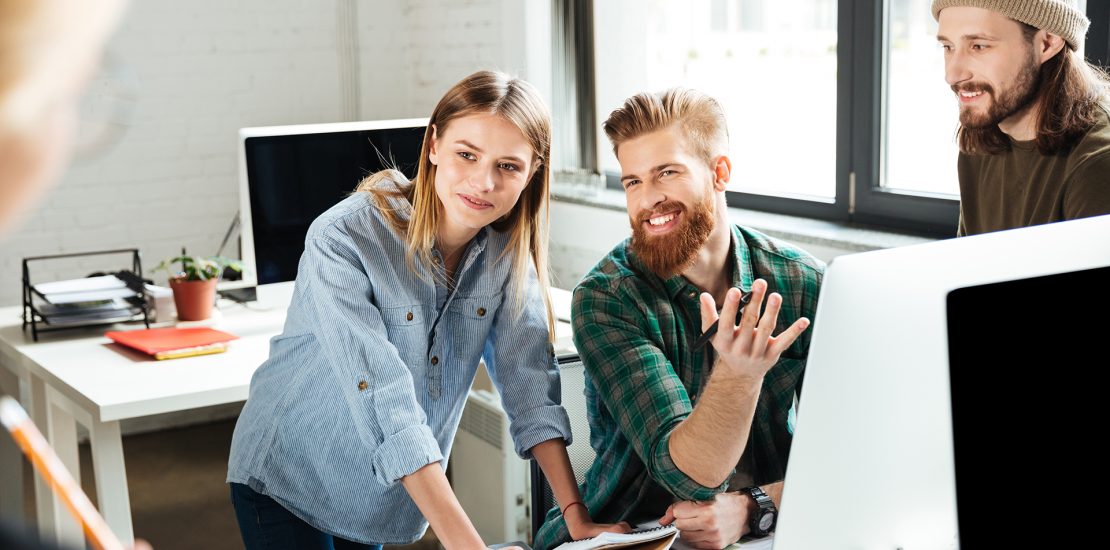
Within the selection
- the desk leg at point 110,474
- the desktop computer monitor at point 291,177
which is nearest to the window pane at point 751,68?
the desktop computer monitor at point 291,177

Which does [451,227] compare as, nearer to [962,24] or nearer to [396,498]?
[396,498]

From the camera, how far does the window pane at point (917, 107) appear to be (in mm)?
2891

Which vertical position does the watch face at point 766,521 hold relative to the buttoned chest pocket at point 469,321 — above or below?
below

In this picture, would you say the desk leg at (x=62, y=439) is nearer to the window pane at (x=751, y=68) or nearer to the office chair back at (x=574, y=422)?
the office chair back at (x=574, y=422)

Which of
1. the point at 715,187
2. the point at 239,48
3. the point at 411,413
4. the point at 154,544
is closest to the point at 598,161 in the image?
the point at 239,48

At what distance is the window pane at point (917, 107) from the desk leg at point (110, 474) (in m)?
2.11

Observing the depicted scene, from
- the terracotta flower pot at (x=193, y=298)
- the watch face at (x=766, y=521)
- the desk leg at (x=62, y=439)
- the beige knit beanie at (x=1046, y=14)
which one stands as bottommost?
the desk leg at (x=62, y=439)

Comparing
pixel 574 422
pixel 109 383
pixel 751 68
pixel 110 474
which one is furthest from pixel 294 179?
pixel 751 68

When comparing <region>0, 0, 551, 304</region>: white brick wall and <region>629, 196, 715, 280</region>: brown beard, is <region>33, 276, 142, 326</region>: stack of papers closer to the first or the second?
<region>0, 0, 551, 304</region>: white brick wall

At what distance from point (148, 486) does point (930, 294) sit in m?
3.58

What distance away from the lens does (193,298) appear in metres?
2.87

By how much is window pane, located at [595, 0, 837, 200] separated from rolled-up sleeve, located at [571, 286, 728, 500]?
1.73 m

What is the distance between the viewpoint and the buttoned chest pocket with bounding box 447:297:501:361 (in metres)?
1.59

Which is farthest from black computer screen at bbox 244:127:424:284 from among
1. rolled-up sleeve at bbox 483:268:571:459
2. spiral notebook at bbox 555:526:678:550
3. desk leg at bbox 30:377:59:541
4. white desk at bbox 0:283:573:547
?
spiral notebook at bbox 555:526:678:550
